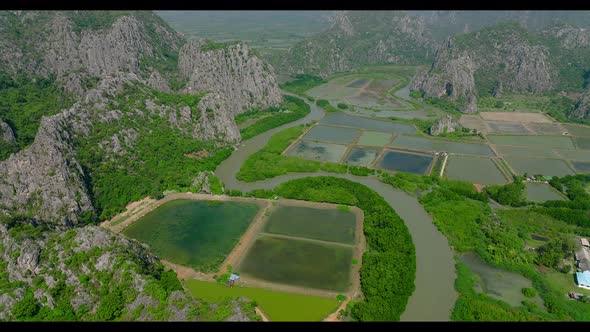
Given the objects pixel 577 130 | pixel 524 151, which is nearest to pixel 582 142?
pixel 577 130

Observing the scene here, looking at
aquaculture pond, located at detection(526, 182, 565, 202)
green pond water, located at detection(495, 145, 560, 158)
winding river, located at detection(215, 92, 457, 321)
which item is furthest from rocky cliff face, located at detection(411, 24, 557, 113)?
winding river, located at detection(215, 92, 457, 321)

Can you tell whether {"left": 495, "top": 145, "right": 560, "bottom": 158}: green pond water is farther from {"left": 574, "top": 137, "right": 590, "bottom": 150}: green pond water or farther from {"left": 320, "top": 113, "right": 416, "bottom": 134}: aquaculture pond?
{"left": 320, "top": 113, "right": 416, "bottom": 134}: aquaculture pond

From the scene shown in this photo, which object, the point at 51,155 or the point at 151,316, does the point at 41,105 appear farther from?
the point at 151,316

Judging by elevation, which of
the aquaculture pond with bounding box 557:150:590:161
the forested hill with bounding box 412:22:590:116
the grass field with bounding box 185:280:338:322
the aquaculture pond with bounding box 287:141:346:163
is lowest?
the grass field with bounding box 185:280:338:322

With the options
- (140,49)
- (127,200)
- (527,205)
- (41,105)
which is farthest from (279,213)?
(140,49)

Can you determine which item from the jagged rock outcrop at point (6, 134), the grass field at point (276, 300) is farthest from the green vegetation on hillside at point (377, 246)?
the jagged rock outcrop at point (6, 134)

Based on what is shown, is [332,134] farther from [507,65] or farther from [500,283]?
[507,65]

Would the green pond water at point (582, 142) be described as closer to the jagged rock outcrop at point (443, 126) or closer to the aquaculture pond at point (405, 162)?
the jagged rock outcrop at point (443, 126)
